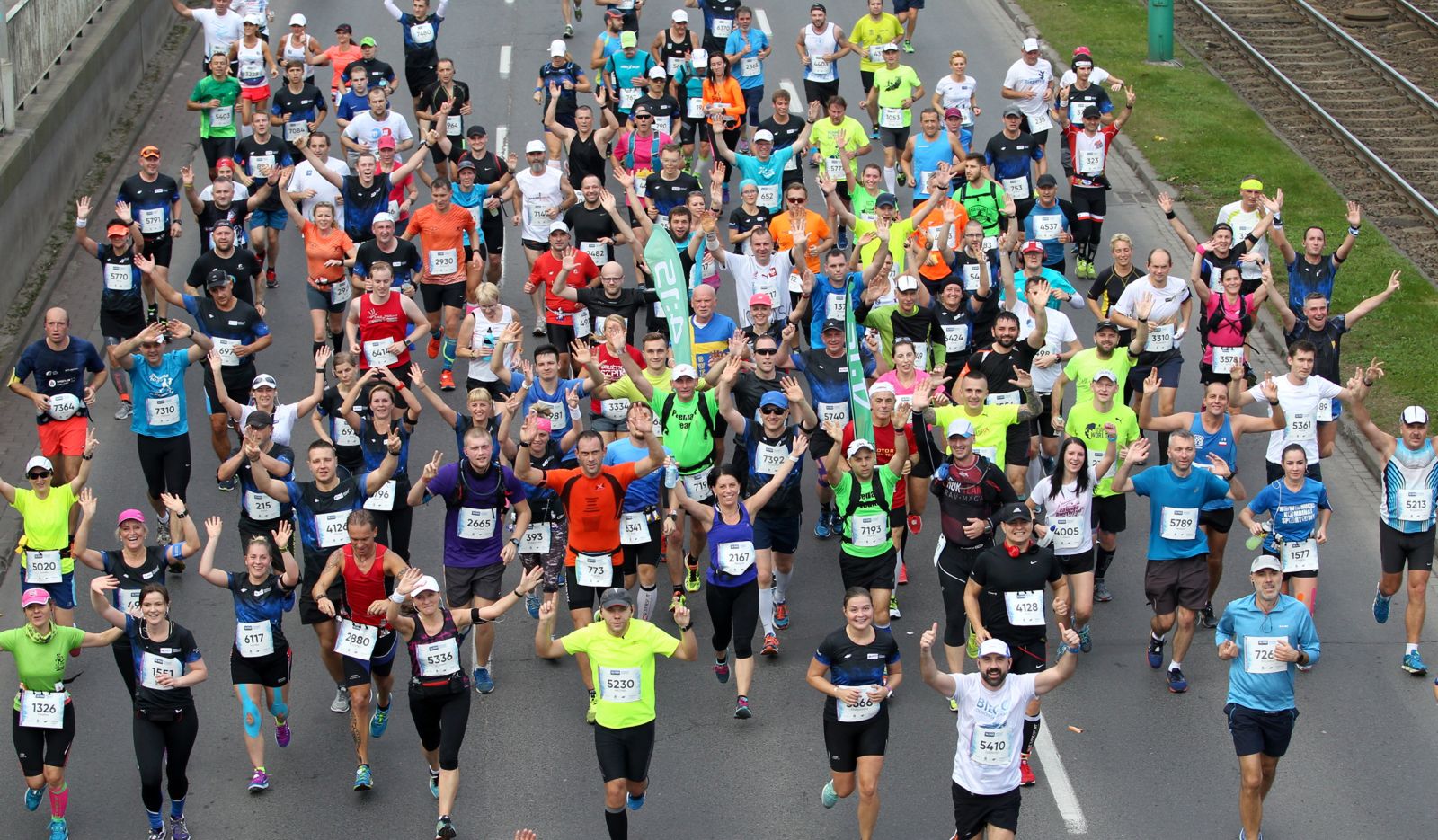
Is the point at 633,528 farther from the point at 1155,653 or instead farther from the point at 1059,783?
the point at 1155,653

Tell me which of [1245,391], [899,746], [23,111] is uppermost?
[23,111]

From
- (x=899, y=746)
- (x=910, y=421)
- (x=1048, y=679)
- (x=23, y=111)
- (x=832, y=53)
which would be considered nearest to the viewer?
(x=1048, y=679)

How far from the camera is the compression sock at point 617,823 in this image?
11742mm

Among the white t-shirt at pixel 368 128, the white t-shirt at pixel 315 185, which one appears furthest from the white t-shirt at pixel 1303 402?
the white t-shirt at pixel 368 128

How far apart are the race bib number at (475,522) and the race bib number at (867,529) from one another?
8.52ft

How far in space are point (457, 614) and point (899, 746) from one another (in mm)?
3295

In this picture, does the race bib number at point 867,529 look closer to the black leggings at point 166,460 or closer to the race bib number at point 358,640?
the race bib number at point 358,640

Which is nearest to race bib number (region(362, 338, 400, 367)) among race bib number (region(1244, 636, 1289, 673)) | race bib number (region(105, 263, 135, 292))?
race bib number (region(105, 263, 135, 292))

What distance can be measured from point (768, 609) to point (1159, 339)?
445cm

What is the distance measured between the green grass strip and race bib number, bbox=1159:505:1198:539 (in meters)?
5.42

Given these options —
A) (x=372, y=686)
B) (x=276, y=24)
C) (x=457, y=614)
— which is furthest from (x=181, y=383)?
(x=276, y=24)

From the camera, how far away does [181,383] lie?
50.3 feet

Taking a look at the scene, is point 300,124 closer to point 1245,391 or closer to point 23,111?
point 23,111

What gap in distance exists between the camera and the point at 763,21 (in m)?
28.8
